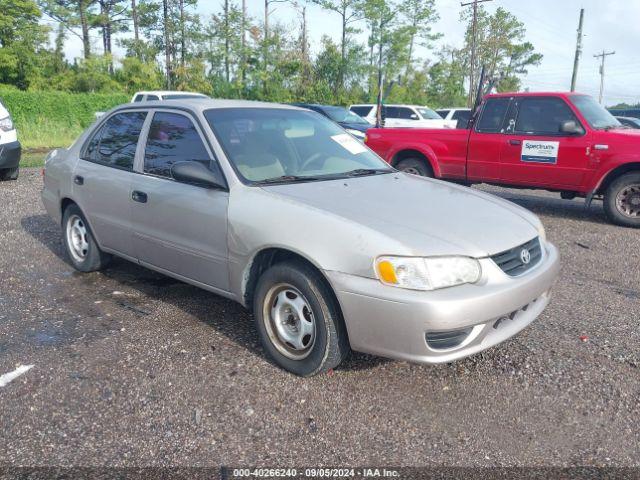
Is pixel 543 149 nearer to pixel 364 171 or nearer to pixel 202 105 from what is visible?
pixel 364 171

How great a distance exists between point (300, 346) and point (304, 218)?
77 centimetres

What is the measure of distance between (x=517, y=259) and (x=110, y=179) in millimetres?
3201

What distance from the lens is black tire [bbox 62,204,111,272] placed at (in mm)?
5027

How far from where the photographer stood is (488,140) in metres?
8.39

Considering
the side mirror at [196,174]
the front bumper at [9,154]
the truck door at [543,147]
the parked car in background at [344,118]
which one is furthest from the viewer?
the parked car in background at [344,118]

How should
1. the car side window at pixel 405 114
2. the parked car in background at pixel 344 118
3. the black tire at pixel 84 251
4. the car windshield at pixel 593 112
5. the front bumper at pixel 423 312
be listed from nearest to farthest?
the front bumper at pixel 423 312 < the black tire at pixel 84 251 < the car windshield at pixel 593 112 < the parked car in background at pixel 344 118 < the car side window at pixel 405 114

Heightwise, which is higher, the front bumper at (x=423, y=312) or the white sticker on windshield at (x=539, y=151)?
the white sticker on windshield at (x=539, y=151)

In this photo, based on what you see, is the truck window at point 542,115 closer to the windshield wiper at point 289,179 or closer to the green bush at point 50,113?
the windshield wiper at point 289,179

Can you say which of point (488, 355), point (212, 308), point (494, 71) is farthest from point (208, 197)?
point (494, 71)

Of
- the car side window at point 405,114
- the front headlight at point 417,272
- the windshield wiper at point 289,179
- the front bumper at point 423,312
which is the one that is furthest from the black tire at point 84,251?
the car side window at point 405,114

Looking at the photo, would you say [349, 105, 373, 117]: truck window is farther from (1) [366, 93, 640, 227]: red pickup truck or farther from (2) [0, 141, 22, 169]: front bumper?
(2) [0, 141, 22, 169]: front bumper

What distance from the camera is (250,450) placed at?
2635 mm

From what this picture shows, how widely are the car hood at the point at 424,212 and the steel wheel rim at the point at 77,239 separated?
2553 millimetres

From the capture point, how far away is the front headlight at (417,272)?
280cm
